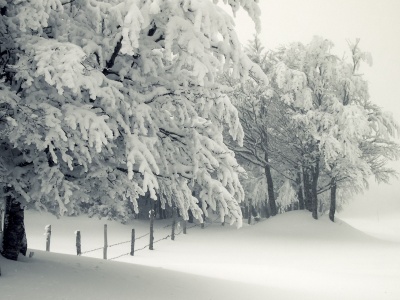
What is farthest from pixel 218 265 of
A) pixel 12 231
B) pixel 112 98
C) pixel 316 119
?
pixel 316 119

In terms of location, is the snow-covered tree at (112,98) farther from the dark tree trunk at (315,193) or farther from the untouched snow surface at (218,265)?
the dark tree trunk at (315,193)

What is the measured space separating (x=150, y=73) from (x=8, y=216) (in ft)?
13.2

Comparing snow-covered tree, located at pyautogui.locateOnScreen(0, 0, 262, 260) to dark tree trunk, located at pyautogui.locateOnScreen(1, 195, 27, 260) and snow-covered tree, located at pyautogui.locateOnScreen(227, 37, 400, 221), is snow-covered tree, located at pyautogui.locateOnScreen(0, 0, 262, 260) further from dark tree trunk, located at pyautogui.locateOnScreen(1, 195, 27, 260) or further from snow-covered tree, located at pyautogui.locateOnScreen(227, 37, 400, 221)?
snow-covered tree, located at pyautogui.locateOnScreen(227, 37, 400, 221)

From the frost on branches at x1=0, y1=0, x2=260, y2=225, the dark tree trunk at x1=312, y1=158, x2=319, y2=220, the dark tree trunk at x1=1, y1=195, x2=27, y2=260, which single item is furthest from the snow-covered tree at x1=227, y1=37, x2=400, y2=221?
the dark tree trunk at x1=1, y1=195, x2=27, y2=260

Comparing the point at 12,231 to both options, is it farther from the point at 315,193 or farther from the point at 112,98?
the point at 315,193

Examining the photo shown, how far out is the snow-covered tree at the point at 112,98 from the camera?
6305mm

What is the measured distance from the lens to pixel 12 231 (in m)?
8.64

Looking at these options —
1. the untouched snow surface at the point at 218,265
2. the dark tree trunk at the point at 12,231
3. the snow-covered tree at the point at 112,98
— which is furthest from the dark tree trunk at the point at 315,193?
the dark tree trunk at the point at 12,231

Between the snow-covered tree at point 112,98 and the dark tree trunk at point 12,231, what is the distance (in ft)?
3.21

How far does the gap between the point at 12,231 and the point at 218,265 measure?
28.6 feet

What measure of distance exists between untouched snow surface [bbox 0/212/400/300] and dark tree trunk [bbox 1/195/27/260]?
323 millimetres

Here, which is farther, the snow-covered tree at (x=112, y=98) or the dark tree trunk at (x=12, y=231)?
the dark tree trunk at (x=12, y=231)

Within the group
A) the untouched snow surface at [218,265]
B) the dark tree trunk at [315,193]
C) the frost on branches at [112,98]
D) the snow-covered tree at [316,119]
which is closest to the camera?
the frost on branches at [112,98]

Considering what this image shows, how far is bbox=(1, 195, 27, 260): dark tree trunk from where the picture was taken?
856cm
